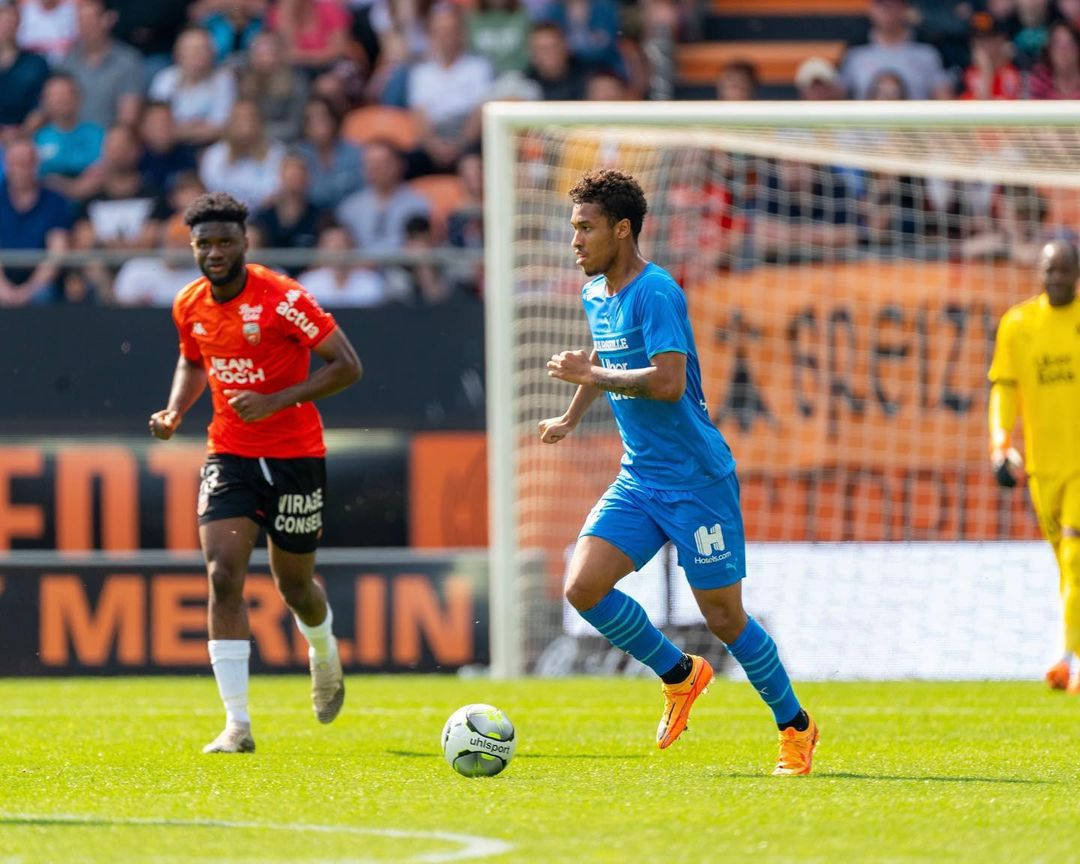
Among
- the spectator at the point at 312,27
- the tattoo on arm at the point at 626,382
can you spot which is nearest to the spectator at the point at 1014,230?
the spectator at the point at 312,27

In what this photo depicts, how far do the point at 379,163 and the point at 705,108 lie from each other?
4.30 m

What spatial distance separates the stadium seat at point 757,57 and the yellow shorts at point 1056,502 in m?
6.87

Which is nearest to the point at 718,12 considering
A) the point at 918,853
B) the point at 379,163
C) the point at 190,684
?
the point at 379,163

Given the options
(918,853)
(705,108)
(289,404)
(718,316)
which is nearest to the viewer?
(918,853)

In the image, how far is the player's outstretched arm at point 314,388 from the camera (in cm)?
780

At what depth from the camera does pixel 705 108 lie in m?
11.9

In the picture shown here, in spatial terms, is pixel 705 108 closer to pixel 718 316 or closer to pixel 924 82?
pixel 718 316

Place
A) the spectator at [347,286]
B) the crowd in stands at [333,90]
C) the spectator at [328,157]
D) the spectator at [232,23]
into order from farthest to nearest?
the spectator at [232,23] → the spectator at [328,157] → the crowd in stands at [333,90] → the spectator at [347,286]

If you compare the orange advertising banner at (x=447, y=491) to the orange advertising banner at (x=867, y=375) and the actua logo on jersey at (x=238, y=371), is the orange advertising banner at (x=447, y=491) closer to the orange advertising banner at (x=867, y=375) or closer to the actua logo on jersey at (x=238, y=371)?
the orange advertising banner at (x=867, y=375)

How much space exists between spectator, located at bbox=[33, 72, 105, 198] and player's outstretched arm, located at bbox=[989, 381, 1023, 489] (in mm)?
8561

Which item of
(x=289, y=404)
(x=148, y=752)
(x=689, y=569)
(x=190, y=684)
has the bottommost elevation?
(x=190, y=684)

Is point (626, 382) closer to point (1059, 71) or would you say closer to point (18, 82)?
point (1059, 71)

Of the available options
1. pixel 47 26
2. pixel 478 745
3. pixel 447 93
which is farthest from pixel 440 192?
pixel 478 745

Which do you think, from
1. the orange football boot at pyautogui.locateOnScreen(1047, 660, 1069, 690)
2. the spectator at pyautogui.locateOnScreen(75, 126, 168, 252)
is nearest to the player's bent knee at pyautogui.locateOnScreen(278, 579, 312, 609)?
the orange football boot at pyautogui.locateOnScreen(1047, 660, 1069, 690)
